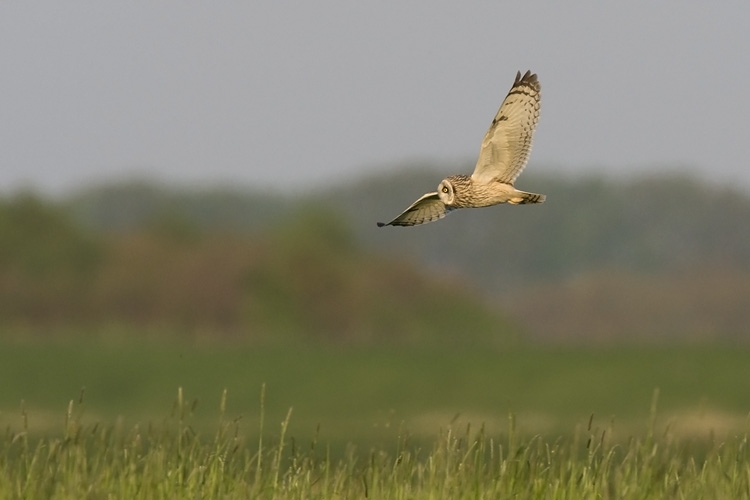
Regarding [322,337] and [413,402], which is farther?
[322,337]

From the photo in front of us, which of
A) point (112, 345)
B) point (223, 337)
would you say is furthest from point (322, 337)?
point (112, 345)

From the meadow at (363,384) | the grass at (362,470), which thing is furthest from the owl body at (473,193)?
the meadow at (363,384)

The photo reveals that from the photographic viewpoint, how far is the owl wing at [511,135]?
356 inches

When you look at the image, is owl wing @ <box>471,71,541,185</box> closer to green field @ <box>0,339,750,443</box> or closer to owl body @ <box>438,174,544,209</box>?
owl body @ <box>438,174,544,209</box>

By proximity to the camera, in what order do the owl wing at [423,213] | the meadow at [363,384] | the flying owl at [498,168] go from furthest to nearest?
the meadow at [363,384], the owl wing at [423,213], the flying owl at [498,168]

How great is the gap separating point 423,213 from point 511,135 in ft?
2.48

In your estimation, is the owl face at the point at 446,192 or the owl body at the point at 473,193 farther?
the owl face at the point at 446,192

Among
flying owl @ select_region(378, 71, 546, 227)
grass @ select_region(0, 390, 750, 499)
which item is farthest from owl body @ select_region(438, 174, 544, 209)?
grass @ select_region(0, 390, 750, 499)

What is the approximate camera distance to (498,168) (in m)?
9.06

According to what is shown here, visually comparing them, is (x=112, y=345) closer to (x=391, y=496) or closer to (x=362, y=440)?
(x=362, y=440)

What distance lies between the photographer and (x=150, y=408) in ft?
122

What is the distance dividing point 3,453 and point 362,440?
21.6m

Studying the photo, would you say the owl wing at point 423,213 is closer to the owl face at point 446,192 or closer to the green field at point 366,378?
the owl face at point 446,192

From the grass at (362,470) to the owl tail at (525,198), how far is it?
52.7 inches
